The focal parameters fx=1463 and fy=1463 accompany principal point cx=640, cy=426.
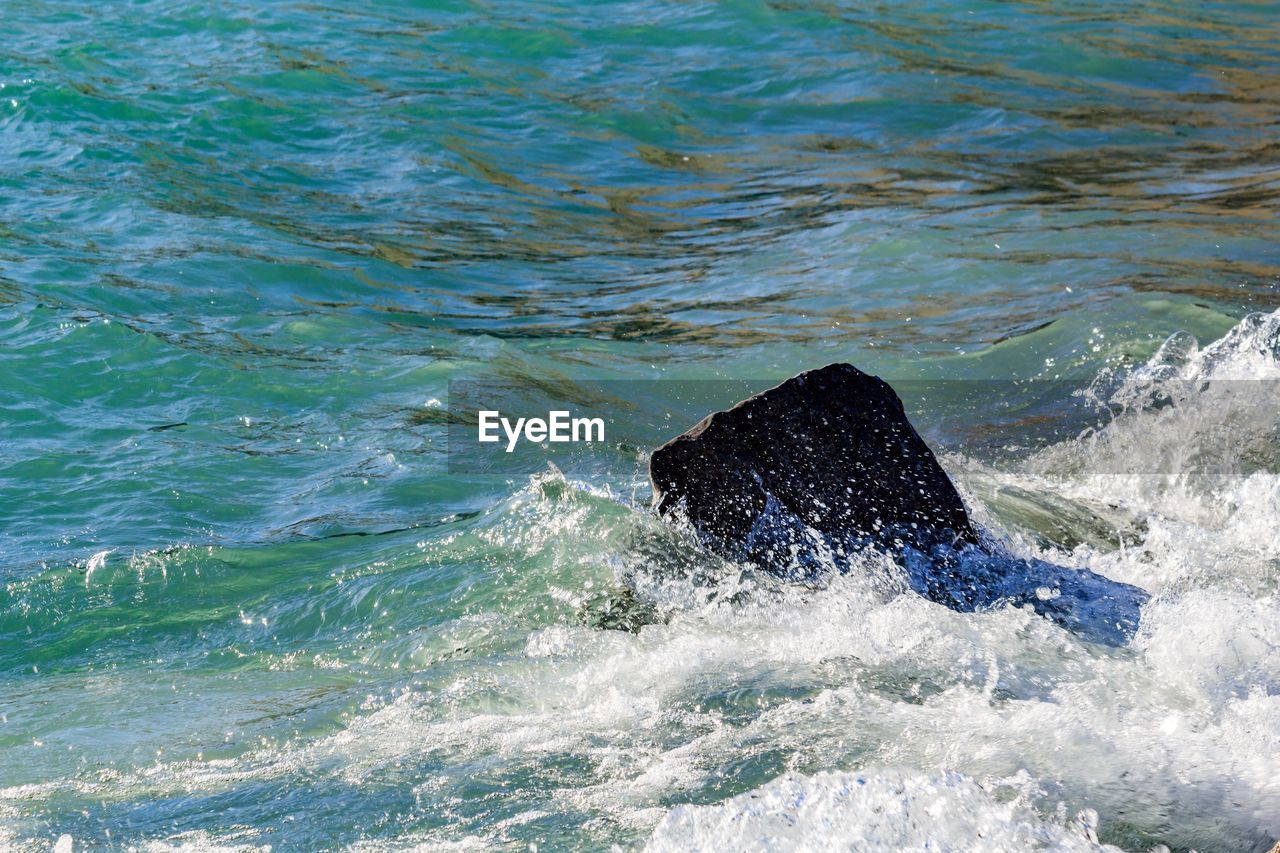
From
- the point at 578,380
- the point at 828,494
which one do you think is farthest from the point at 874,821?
the point at 578,380

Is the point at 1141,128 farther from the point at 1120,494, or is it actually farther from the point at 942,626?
the point at 942,626

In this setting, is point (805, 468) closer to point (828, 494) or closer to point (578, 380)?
point (828, 494)

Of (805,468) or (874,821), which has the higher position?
(805,468)

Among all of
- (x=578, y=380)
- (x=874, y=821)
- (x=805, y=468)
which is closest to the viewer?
(x=874, y=821)

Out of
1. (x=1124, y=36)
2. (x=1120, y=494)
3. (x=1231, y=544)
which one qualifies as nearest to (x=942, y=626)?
(x=1231, y=544)

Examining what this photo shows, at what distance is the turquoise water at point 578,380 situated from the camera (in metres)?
3.25

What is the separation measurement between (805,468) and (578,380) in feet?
8.94

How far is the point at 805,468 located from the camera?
4223mm

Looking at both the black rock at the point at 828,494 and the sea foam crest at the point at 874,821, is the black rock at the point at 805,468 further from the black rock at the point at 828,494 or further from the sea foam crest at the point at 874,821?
the sea foam crest at the point at 874,821

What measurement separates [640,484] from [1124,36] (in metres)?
10.0

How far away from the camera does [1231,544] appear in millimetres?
4688

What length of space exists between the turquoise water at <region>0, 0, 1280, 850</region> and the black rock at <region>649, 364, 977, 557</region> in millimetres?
216

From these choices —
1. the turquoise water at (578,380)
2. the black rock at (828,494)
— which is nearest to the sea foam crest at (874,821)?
the turquoise water at (578,380)

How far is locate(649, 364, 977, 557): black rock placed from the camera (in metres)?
4.21
